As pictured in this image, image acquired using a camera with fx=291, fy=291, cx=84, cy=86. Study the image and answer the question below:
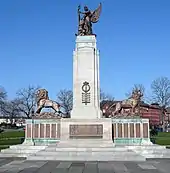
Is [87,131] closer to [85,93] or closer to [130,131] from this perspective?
[85,93]

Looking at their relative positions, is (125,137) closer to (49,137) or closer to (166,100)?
(49,137)

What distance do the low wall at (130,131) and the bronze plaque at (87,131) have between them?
2.71 m

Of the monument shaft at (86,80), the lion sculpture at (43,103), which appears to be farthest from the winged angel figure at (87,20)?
the lion sculpture at (43,103)

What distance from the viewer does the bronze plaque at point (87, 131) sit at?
877 inches

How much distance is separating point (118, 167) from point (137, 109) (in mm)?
11598

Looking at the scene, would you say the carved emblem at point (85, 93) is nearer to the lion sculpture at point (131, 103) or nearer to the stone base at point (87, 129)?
the stone base at point (87, 129)

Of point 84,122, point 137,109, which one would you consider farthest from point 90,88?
point 137,109

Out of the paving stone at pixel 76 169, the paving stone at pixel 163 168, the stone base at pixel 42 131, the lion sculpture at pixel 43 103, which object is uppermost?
the lion sculpture at pixel 43 103

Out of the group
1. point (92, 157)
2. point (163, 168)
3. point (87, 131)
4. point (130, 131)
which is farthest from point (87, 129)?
point (163, 168)

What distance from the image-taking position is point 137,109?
26172 millimetres

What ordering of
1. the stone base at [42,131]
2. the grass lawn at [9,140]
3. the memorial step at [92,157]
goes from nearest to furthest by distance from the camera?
1. the memorial step at [92,157]
2. the stone base at [42,131]
3. the grass lawn at [9,140]

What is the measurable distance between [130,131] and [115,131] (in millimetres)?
1307

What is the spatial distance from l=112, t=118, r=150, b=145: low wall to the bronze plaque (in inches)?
107

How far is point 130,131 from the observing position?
2491cm
